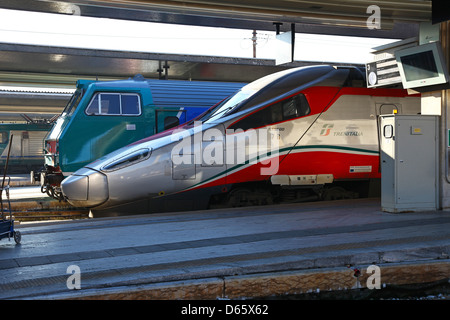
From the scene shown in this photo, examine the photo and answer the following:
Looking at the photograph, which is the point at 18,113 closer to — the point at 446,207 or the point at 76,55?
the point at 76,55

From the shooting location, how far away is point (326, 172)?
10.8 m

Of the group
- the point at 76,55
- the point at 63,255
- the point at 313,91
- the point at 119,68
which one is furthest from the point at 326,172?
the point at 119,68

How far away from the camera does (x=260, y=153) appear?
405 inches

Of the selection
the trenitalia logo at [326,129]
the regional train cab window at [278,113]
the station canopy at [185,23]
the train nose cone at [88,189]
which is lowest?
the train nose cone at [88,189]

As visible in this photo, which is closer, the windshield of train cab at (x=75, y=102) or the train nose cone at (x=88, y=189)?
the train nose cone at (x=88, y=189)

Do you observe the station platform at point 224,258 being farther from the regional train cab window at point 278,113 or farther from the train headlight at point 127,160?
the regional train cab window at point 278,113

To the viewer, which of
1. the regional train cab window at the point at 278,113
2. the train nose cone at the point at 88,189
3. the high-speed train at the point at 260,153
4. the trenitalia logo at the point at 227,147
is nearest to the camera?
the train nose cone at the point at 88,189

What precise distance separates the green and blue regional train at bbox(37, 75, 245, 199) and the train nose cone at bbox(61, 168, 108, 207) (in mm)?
3098

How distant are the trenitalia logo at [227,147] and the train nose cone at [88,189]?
1.35 meters

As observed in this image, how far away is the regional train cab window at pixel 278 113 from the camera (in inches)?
405

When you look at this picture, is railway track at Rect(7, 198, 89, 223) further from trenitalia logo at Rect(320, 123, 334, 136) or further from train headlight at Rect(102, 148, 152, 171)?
trenitalia logo at Rect(320, 123, 334, 136)

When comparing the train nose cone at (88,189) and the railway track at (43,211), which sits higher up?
the train nose cone at (88,189)

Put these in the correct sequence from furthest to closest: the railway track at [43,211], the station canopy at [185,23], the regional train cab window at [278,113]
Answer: the railway track at [43,211]
the regional train cab window at [278,113]
the station canopy at [185,23]

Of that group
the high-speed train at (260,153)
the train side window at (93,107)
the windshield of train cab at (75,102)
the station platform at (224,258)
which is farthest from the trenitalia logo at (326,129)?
the windshield of train cab at (75,102)
